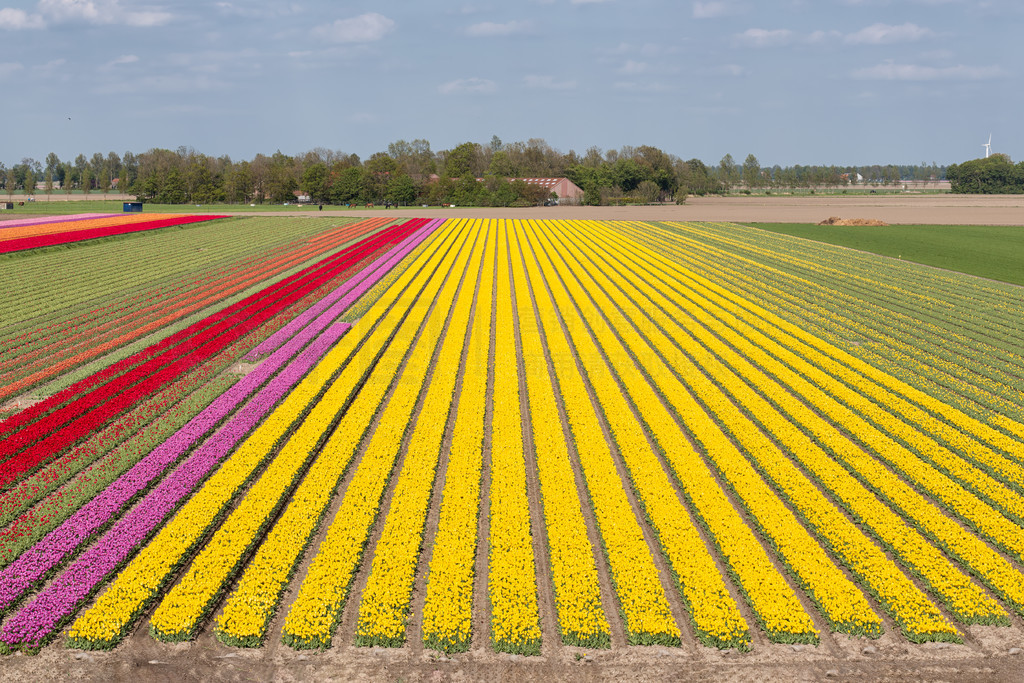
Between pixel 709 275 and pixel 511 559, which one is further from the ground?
pixel 709 275

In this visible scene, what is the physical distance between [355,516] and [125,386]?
11.3m

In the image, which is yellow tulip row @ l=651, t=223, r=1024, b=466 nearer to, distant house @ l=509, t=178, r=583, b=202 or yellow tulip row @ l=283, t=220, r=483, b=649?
yellow tulip row @ l=283, t=220, r=483, b=649

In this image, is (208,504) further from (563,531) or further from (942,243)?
(942,243)

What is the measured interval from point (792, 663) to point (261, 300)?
2970 cm

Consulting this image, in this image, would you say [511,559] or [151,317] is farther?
[151,317]

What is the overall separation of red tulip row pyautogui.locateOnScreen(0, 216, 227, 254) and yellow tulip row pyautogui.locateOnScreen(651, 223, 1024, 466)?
Answer: 52.9 meters

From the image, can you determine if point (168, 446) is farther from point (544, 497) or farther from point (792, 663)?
point (792, 663)

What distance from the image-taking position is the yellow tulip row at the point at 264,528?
10.1m

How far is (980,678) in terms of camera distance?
30.0 ft

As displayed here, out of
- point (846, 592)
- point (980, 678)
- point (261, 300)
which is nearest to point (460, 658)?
point (846, 592)

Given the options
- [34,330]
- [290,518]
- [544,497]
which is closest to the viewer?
[290,518]

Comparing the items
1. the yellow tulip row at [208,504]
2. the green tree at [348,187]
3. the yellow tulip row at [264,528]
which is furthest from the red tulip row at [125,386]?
the green tree at [348,187]

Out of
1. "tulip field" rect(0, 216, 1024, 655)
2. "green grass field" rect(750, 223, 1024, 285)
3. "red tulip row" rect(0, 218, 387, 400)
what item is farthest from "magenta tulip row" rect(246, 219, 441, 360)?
"green grass field" rect(750, 223, 1024, 285)

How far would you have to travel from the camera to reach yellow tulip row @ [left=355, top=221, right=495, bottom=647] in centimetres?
996
